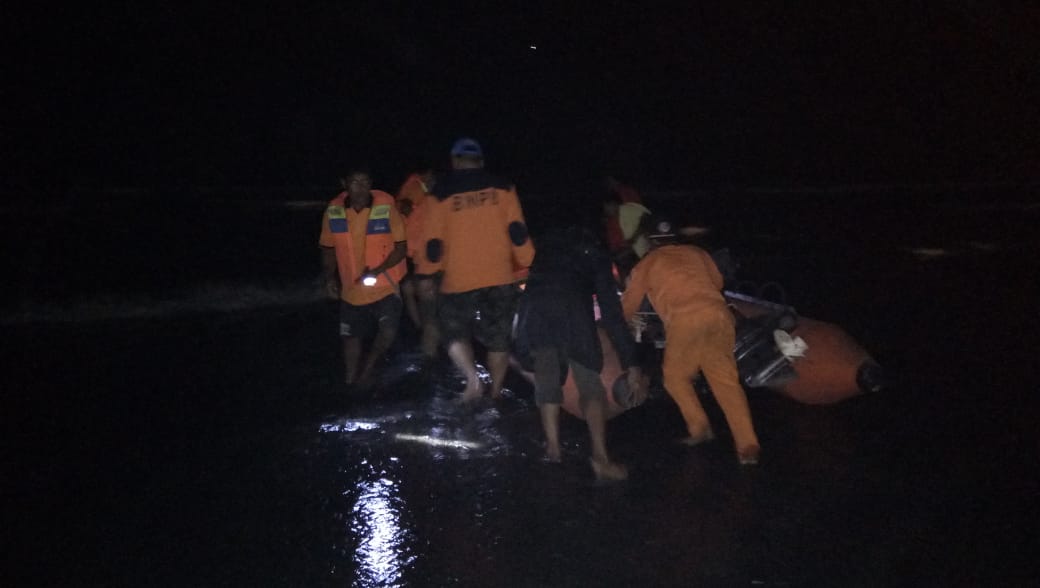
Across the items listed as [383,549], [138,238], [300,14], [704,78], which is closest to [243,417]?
[383,549]

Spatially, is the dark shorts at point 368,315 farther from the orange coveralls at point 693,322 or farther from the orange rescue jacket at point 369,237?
the orange coveralls at point 693,322

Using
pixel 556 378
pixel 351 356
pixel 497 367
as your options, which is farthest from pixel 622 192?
pixel 351 356

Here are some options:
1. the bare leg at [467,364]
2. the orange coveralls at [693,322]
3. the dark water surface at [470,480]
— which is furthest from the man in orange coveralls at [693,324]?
the bare leg at [467,364]

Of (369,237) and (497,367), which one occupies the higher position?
(369,237)

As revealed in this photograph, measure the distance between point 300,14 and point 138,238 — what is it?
4875cm

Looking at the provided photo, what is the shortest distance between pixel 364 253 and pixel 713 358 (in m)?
2.77

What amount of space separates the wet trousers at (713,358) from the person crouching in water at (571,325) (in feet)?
0.80

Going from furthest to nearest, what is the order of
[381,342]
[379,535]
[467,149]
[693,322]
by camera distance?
[381,342] < [467,149] < [693,322] < [379,535]

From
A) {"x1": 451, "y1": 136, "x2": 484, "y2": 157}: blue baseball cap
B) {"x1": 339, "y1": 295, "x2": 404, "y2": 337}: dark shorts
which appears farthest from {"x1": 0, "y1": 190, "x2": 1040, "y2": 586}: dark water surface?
{"x1": 451, "y1": 136, "x2": 484, "y2": 157}: blue baseball cap

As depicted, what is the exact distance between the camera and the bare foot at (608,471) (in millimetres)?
5785

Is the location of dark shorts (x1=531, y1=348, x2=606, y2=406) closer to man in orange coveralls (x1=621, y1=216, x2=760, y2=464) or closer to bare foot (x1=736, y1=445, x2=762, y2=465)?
man in orange coveralls (x1=621, y1=216, x2=760, y2=464)

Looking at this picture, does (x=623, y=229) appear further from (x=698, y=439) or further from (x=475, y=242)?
(x=698, y=439)

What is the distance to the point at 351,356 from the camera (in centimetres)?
795

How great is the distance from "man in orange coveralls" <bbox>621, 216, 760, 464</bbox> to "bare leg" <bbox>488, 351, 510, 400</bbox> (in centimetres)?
132
